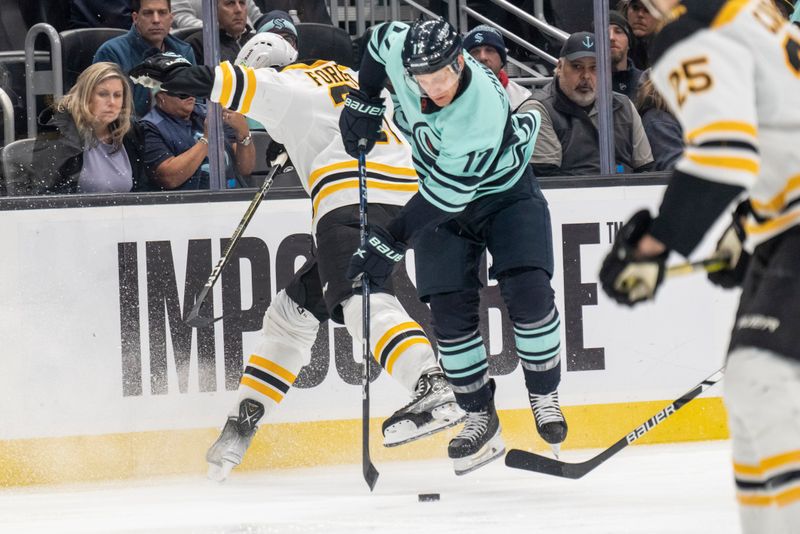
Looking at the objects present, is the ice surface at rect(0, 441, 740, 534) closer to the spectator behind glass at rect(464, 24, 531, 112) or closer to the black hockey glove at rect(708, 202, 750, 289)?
the black hockey glove at rect(708, 202, 750, 289)

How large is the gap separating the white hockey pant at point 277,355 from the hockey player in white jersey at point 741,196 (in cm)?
234

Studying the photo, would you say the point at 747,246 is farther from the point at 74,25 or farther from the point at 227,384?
the point at 74,25

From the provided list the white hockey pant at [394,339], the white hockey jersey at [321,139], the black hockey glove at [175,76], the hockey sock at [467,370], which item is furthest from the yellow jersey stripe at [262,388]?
the black hockey glove at [175,76]

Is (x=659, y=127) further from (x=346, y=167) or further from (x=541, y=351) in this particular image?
(x=541, y=351)

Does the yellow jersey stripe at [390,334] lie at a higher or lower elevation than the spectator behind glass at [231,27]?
lower

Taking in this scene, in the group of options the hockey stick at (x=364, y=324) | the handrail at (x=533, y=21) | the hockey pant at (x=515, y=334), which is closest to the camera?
the hockey pant at (x=515, y=334)

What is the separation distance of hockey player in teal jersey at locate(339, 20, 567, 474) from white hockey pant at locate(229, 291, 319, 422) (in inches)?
21.6

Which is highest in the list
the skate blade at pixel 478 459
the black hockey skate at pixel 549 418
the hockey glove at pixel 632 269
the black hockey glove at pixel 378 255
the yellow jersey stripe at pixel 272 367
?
the hockey glove at pixel 632 269

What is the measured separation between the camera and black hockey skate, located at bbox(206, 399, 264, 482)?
3.88 metres

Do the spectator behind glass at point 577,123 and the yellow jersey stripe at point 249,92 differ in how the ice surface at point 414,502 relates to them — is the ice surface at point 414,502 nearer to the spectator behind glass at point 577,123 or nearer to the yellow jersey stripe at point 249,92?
the spectator behind glass at point 577,123

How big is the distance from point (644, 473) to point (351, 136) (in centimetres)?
130

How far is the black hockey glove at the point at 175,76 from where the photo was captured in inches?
142

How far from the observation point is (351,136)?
3611mm

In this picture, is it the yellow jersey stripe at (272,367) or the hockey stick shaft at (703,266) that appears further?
the yellow jersey stripe at (272,367)
